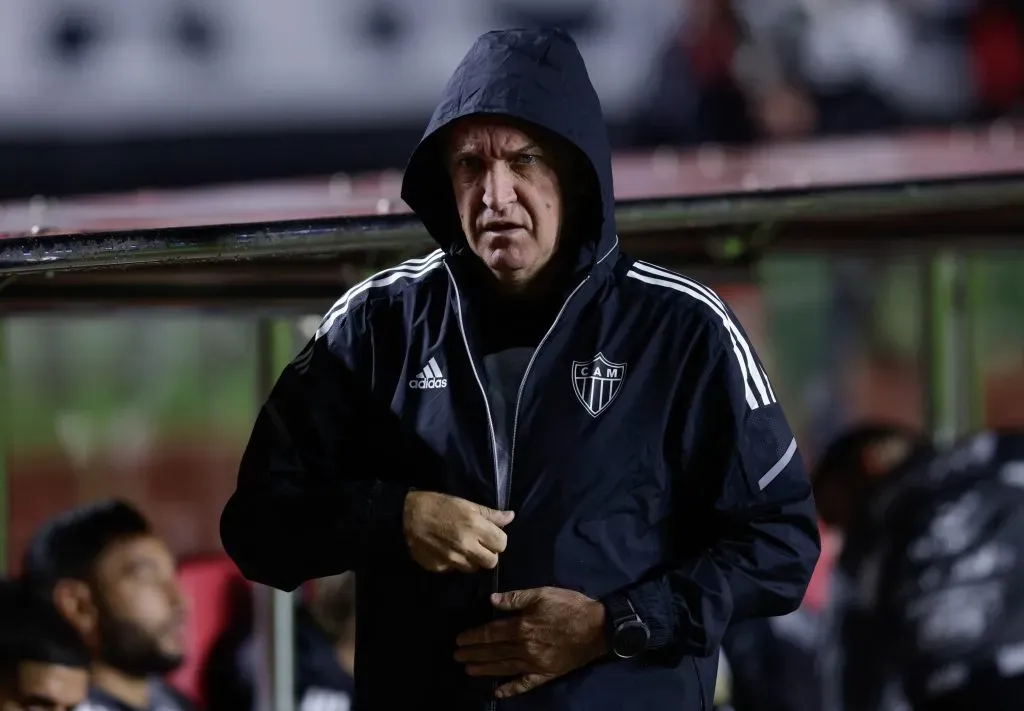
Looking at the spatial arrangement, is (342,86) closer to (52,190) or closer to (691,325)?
(52,190)

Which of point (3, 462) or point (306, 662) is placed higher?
point (3, 462)

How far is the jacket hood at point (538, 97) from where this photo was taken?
1.74m

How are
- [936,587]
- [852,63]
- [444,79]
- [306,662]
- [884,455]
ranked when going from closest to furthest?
[306,662]
[936,587]
[884,455]
[444,79]
[852,63]

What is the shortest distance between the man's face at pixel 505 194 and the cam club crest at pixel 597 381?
13 cm

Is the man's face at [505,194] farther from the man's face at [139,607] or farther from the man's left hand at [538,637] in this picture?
the man's face at [139,607]

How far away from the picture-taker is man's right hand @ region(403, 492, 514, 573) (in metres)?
1.70

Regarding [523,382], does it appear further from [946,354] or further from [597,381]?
[946,354]

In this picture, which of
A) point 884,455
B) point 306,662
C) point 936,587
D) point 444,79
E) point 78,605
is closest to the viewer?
point 78,605

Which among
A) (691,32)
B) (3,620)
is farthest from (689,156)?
(3,620)

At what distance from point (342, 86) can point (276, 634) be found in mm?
3549

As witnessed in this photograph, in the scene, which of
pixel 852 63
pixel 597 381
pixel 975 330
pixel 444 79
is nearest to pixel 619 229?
pixel 597 381

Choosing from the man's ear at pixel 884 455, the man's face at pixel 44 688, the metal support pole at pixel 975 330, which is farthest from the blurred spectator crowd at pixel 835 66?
the man's face at pixel 44 688

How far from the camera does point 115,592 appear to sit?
8.66 feet

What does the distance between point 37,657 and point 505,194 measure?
4.02 ft
